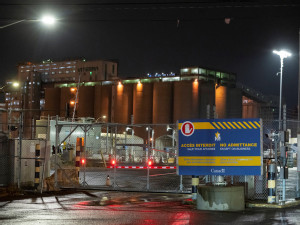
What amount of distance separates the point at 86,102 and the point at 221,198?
261ft

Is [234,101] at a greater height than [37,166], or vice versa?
[234,101]

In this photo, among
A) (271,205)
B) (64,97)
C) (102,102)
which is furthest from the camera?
(64,97)

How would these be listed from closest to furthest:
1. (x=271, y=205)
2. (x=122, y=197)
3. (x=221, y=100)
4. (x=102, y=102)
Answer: (x=271, y=205), (x=122, y=197), (x=221, y=100), (x=102, y=102)

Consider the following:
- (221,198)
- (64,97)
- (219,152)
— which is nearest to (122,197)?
(219,152)

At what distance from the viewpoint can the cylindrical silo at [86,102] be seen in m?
91.9

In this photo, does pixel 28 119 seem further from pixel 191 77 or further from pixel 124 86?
pixel 191 77

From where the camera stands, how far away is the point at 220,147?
15.6 metres

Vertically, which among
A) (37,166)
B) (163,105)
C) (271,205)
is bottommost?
(271,205)

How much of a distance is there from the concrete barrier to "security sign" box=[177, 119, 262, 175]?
1.11 metres

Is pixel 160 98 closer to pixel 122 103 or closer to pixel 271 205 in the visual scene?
→ pixel 122 103

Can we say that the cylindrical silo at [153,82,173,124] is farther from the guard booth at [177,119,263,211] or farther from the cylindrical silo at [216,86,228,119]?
the guard booth at [177,119,263,211]

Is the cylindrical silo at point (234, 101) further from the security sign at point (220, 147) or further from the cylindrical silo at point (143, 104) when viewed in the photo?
the security sign at point (220, 147)

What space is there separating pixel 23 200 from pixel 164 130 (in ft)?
209

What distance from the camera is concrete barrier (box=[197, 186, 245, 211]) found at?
14.2m
